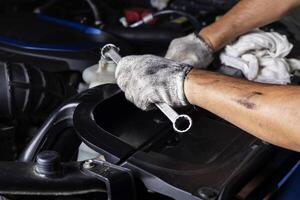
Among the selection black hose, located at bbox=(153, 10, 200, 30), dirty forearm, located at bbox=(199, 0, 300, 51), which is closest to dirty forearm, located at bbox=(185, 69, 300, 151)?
dirty forearm, located at bbox=(199, 0, 300, 51)

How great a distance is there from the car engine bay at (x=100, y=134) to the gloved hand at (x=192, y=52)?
0.05m

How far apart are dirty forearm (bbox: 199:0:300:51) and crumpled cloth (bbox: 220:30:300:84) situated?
0.07ft

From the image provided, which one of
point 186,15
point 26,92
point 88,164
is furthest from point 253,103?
point 186,15

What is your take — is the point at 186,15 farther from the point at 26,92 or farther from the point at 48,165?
the point at 48,165

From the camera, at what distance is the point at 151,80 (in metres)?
0.82

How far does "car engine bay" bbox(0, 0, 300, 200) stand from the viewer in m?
0.66

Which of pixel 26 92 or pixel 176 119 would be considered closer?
pixel 176 119

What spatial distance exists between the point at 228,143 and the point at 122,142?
0.62 ft

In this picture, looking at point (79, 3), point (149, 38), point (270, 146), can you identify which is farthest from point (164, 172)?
point (79, 3)

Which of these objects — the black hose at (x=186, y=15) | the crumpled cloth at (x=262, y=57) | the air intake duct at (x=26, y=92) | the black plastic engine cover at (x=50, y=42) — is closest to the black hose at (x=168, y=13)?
the black hose at (x=186, y=15)

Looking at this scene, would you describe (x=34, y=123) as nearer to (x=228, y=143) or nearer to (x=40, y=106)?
(x=40, y=106)

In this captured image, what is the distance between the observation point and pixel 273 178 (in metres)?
0.81

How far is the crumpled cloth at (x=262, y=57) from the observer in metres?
1.01

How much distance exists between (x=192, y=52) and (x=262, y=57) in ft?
0.52
